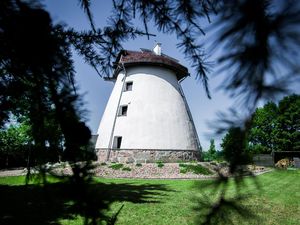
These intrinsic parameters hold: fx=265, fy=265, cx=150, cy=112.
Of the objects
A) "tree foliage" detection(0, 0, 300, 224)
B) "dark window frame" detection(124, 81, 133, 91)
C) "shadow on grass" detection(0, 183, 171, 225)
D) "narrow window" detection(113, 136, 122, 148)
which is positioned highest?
"dark window frame" detection(124, 81, 133, 91)

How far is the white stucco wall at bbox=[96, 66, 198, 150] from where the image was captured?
18531 mm

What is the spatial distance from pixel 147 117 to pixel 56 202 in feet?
58.8

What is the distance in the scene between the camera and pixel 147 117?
62.4ft

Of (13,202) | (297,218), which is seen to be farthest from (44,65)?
(13,202)

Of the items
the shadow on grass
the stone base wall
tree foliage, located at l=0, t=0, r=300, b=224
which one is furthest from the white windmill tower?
tree foliage, located at l=0, t=0, r=300, b=224

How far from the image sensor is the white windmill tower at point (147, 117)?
60.0ft

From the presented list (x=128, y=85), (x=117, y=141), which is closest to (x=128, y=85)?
(x=128, y=85)

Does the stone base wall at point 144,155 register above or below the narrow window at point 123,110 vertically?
below

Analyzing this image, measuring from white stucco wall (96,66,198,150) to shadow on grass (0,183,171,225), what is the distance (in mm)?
9434

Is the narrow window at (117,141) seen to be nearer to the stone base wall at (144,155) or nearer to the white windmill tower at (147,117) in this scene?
the white windmill tower at (147,117)

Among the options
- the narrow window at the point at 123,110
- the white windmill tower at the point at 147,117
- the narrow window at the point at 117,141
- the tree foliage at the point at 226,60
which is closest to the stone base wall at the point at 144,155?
the white windmill tower at the point at 147,117

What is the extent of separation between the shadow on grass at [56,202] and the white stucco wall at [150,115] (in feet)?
31.0

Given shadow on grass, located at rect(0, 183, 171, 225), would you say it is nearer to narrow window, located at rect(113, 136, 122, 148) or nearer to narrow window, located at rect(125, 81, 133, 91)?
narrow window, located at rect(113, 136, 122, 148)

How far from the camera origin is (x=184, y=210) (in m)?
5.88
